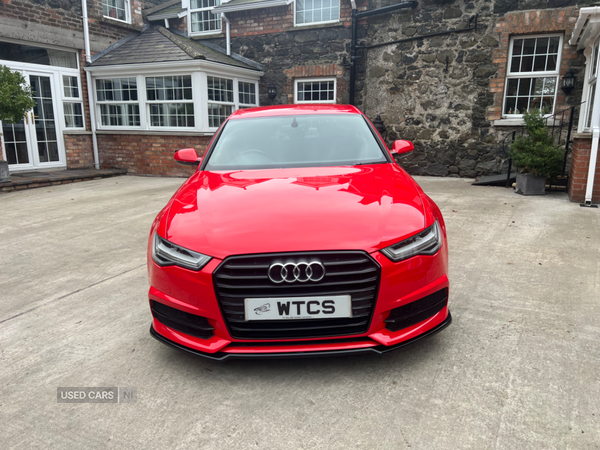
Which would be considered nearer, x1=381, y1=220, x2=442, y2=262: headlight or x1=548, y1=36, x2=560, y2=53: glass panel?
x1=381, y1=220, x2=442, y2=262: headlight

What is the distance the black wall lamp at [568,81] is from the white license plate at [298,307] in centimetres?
888

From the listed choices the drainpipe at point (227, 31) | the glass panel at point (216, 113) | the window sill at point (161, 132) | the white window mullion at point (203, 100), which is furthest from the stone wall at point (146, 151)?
the drainpipe at point (227, 31)

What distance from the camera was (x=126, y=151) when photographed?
Result: 11.4 metres

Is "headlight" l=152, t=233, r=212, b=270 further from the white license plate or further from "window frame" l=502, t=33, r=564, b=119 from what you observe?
"window frame" l=502, t=33, r=564, b=119

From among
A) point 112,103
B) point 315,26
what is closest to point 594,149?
point 315,26

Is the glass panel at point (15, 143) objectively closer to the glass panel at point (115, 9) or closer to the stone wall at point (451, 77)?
the glass panel at point (115, 9)

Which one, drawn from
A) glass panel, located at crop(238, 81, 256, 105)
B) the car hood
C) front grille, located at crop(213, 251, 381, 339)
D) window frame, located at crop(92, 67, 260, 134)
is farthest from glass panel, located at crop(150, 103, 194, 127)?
front grille, located at crop(213, 251, 381, 339)

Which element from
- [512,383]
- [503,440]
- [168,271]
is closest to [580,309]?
[512,383]

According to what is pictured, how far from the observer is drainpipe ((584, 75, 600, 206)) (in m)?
6.29

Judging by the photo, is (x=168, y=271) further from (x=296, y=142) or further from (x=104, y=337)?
(x=296, y=142)

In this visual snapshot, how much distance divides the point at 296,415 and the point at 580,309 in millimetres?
2206

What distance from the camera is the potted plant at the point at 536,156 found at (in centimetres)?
714

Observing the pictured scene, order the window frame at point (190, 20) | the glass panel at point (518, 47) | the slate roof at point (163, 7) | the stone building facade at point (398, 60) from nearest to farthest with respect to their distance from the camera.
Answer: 1. the stone building facade at point (398, 60)
2. the glass panel at point (518, 47)
3. the window frame at point (190, 20)
4. the slate roof at point (163, 7)

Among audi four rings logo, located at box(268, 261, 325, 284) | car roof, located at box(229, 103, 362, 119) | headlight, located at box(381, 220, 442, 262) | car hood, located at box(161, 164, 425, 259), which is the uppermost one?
car roof, located at box(229, 103, 362, 119)
